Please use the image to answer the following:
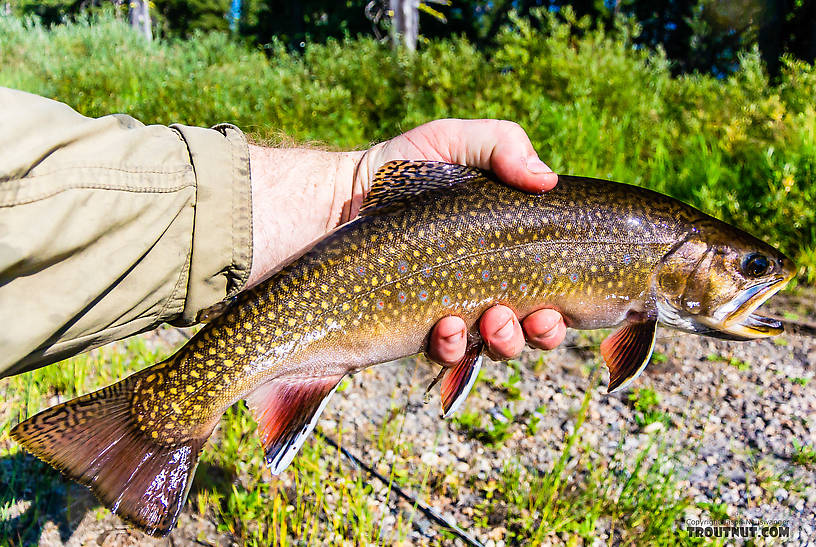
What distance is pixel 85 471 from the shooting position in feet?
7.80

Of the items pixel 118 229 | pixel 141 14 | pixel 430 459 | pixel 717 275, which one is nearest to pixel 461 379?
pixel 717 275

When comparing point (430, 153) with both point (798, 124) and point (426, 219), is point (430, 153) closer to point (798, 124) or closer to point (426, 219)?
point (426, 219)

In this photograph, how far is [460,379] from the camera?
9.10 ft

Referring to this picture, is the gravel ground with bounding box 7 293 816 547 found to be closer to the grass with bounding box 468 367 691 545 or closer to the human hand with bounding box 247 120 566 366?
the grass with bounding box 468 367 691 545

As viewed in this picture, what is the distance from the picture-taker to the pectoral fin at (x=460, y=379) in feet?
→ 8.80

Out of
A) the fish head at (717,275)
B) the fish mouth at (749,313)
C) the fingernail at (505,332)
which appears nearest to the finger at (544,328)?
the fingernail at (505,332)

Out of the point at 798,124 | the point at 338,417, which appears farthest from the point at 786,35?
the point at 338,417

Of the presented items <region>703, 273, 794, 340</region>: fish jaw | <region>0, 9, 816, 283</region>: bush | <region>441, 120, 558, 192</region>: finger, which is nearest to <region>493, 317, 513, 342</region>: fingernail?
<region>441, 120, 558, 192</region>: finger


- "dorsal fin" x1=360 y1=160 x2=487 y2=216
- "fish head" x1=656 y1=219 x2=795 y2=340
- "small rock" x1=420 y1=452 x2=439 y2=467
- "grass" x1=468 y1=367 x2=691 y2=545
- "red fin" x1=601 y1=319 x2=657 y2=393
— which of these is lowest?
"small rock" x1=420 y1=452 x2=439 y2=467

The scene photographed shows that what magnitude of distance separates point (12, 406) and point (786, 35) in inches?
706

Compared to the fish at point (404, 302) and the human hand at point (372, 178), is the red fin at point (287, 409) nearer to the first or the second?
the fish at point (404, 302)

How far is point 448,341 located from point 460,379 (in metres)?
0.18

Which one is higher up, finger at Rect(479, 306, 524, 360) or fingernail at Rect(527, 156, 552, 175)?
fingernail at Rect(527, 156, 552, 175)

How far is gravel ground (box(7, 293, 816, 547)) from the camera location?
148 inches
